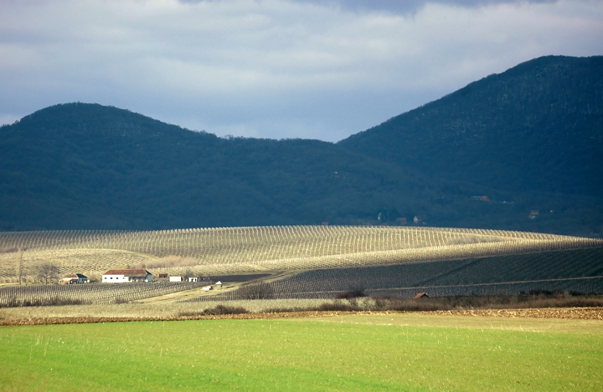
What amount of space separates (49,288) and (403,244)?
201 feet

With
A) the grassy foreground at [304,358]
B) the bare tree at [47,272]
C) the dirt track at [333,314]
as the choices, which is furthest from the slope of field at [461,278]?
the grassy foreground at [304,358]

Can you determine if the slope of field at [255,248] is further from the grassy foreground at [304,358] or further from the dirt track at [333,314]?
the grassy foreground at [304,358]

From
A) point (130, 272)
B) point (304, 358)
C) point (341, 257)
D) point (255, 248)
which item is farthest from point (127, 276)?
point (304, 358)

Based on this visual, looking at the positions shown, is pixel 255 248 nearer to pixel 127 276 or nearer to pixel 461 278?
pixel 127 276

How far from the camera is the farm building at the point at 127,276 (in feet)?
289

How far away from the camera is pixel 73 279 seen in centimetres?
8712

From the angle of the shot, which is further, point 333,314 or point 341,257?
point 341,257

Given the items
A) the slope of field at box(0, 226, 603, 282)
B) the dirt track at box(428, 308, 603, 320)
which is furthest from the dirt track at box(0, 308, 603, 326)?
the slope of field at box(0, 226, 603, 282)

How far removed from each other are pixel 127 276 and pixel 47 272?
10.5 m

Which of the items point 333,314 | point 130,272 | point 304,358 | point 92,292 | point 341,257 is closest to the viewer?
point 304,358

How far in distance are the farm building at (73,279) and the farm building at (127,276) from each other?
2399 mm

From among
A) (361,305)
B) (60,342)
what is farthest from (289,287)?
(60,342)

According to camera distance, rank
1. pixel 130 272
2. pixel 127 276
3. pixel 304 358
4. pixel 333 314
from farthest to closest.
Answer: pixel 130 272 < pixel 127 276 < pixel 333 314 < pixel 304 358

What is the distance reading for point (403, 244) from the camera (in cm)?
11994
